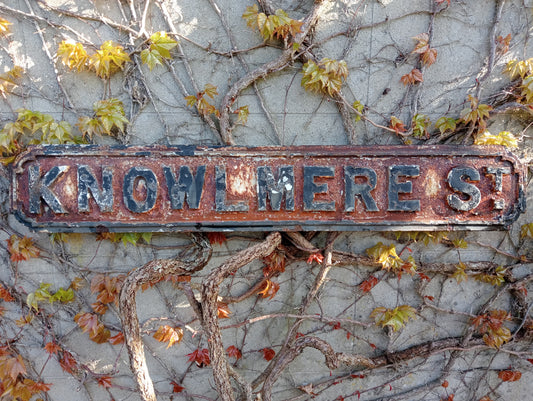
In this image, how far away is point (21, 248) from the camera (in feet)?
8.39

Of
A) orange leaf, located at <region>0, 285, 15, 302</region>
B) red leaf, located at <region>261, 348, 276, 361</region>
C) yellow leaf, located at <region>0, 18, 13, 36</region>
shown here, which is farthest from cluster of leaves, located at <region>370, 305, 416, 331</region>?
yellow leaf, located at <region>0, 18, 13, 36</region>

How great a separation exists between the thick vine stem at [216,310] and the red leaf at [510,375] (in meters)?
1.97

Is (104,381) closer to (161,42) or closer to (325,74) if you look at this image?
(161,42)

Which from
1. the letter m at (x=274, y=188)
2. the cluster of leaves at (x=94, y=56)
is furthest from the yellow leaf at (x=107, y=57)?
the letter m at (x=274, y=188)

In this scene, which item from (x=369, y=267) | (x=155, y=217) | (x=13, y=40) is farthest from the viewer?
(x=369, y=267)

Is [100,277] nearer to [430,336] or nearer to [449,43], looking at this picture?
[430,336]

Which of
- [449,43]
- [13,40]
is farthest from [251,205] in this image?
[13,40]

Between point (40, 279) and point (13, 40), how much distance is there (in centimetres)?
163

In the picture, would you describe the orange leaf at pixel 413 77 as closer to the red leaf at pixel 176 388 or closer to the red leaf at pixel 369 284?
the red leaf at pixel 369 284

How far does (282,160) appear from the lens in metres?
2.42

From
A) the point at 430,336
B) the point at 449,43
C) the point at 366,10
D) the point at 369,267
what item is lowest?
the point at 430,336

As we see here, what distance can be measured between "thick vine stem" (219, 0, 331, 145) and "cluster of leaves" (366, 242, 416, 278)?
123 cm

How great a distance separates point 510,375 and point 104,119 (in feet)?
11.0

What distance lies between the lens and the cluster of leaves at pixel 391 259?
2.58 m
